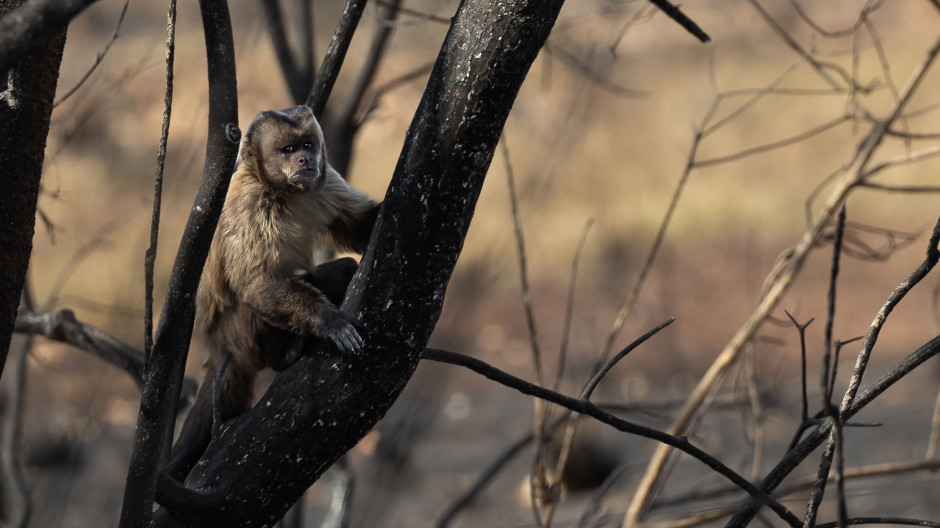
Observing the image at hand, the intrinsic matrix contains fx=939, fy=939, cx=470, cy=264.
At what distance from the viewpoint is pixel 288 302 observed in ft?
8.96

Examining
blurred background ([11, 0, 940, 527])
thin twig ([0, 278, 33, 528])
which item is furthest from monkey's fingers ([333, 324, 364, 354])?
blurred background ([11, 0, 940, 527])

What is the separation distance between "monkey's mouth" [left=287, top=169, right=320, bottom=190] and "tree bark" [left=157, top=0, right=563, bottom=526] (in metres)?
1.17

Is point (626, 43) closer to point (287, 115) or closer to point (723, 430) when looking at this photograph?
point (723, 430)

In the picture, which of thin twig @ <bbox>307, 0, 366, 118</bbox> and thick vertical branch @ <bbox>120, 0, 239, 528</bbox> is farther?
thin twig @ <bbox>307, 0, 366, 118</bbox>

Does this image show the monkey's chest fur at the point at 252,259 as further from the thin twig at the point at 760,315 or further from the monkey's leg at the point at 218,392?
the thin twig at the point at 760,315

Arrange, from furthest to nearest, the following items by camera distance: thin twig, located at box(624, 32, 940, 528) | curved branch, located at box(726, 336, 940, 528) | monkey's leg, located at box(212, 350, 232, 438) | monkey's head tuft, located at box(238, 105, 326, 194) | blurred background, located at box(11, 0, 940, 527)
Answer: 1. blurred background, located at box(11, 0, 940, 527)
2. thin twig, located at box(624, 32, 940, 528)
3. monkey's head tuft, located at box(238, 105, 326, 194)
4. monkey's leg, located at box(212, 350, 232, 438)
5. curved branch, located at box(726, 336, 940, 528)

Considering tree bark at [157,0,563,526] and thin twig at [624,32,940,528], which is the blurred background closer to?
thin twig at [624,32,940,528]

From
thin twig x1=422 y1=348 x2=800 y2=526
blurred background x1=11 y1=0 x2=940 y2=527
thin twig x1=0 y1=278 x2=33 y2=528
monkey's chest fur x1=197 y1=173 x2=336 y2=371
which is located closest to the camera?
thin twig x1=422 y1=348 x2=800 y2=526

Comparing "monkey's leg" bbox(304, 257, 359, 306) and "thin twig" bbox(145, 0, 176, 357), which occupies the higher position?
"monkey's leg" bbox(304, 257, 359, 306)

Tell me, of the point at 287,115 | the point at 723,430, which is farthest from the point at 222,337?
the point at 723,430

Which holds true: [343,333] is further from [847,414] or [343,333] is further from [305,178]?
[305,178]

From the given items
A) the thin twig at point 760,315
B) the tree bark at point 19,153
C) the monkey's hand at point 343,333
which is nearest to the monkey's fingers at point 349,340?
the monkey's hand at point 343,333

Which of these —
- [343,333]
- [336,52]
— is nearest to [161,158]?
[343,333]

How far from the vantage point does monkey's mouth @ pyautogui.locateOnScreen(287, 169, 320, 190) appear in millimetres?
3029
